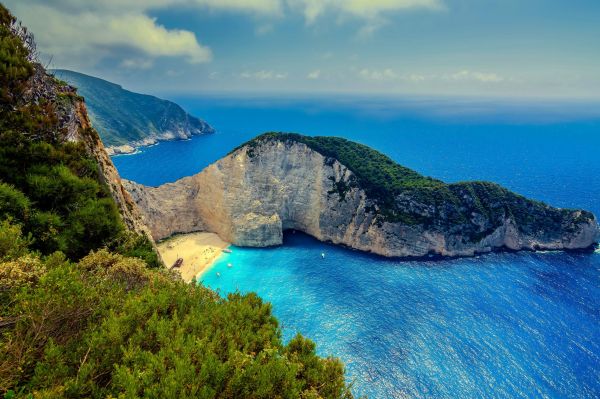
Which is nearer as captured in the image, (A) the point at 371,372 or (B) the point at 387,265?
(A) the point at 371,372

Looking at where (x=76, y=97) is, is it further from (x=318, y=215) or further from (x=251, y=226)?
(x=318, y=215)

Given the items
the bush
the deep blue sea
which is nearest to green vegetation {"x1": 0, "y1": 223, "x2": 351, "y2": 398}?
the bush

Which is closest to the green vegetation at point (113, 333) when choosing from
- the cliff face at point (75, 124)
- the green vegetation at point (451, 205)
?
the cliff face at point (75, 124)

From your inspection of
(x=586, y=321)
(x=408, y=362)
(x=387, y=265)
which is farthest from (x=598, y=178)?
(x=408, y=362)

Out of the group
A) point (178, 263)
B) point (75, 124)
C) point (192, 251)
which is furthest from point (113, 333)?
point (192, 251)

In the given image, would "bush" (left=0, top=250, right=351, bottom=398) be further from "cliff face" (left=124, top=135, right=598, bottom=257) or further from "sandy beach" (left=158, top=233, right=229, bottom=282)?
"cliff face" (left=124, top=135, right=598, bottom=257)

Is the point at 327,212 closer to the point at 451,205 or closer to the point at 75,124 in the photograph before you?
the point at 451,205

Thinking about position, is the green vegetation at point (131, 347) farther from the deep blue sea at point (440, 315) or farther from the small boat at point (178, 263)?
the small boat at point (178, 263)
